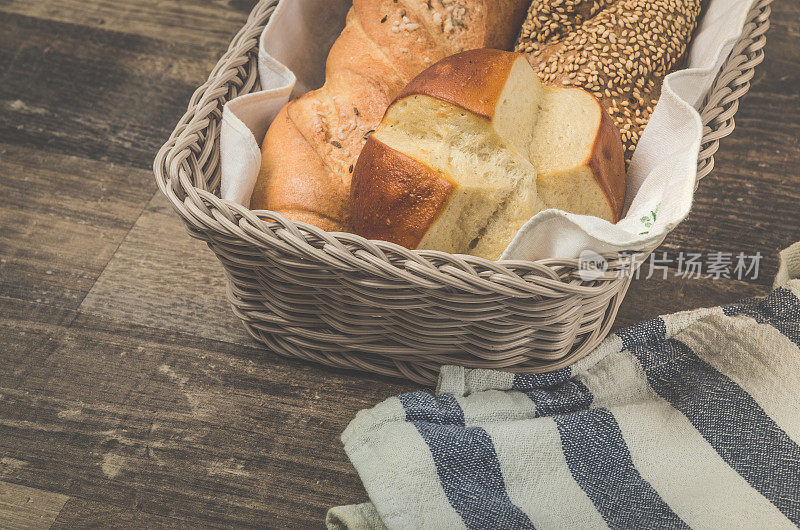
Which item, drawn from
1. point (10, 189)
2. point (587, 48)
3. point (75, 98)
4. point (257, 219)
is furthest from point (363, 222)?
point (75, 98)

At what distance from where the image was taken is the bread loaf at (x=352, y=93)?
3.33 feet

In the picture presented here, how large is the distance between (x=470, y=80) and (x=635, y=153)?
0.29 m

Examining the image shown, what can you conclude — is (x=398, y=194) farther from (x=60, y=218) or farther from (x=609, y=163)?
(x=60, y=218)

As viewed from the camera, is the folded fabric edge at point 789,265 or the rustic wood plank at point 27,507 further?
the folded fabric edge at point 789,265

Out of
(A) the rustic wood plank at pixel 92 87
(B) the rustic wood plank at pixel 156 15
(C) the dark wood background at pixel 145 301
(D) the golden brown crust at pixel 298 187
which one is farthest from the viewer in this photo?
(B) the rustic wood plank at pixel 156 15

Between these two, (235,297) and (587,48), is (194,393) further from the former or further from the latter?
(587,48)

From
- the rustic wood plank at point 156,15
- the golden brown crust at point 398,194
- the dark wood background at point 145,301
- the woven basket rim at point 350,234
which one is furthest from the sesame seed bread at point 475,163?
the rustic wood plank at point 156,15

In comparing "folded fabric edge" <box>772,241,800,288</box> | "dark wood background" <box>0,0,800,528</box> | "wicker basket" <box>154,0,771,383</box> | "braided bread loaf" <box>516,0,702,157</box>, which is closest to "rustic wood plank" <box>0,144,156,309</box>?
"dark wood background" <box>0,0,800,528</box>

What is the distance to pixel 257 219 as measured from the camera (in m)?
0.81

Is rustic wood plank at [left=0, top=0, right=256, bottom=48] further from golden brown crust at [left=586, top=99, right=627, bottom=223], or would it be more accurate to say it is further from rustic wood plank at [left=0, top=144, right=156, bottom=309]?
golden brown crust at [left=586, top=99, right=627, bottom=223]

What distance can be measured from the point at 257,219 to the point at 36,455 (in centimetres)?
43

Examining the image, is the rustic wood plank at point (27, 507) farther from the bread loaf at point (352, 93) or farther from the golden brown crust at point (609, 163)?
the golden brown crust at point (609, 163)

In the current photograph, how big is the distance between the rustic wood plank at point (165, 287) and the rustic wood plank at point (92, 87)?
199mm

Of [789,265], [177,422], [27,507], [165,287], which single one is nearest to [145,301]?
[165,287]
